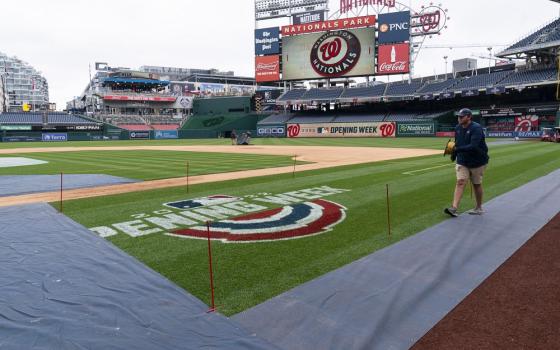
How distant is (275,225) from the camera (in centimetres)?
754

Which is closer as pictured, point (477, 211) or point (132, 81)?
point (477, 211)

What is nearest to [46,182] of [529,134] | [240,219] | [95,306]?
[240,219]

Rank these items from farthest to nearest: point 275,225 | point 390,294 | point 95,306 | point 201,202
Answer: point 201,202, point 275,225, point 390,294, point 95,306

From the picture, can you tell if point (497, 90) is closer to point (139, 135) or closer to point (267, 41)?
point (267, 41)

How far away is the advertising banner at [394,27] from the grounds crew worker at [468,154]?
55.5 m

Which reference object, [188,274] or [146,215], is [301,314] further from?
[146,215]

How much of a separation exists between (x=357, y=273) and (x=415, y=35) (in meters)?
68.0

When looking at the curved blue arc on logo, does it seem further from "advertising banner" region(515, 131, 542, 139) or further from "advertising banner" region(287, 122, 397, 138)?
"advertising banner" region(287, 122, 397, 138)

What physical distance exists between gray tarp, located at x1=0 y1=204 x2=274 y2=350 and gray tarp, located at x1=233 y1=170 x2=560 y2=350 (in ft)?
1.39

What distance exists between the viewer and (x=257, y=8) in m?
77.1

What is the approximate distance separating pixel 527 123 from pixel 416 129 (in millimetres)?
13578

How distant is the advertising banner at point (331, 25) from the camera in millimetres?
59750

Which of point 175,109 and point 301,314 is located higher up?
point 175,109

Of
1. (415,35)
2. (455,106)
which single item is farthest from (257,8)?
(455,106)
